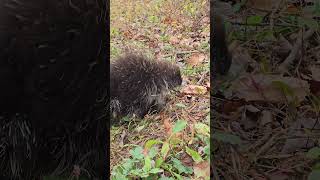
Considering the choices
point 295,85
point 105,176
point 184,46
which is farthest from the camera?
point 105,176

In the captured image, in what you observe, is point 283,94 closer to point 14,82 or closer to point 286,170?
point 286,170

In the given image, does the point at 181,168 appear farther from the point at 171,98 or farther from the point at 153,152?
the point at 171,98

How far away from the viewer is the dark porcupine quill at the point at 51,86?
1.97 m

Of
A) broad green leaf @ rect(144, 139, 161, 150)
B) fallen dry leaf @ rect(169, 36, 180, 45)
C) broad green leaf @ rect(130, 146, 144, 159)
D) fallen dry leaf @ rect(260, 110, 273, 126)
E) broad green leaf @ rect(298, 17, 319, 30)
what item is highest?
broad green leaf @ rect(298, 17, 319, 30)

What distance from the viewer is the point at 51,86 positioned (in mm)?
2033

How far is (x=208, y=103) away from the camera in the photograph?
1.91 metres

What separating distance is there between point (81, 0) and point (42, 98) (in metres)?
0.43

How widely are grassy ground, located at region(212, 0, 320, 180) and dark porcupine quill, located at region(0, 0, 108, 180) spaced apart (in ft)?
1.83

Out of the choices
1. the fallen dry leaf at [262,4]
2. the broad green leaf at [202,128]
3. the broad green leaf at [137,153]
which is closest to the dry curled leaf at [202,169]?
the broad green leaf at [202,128]

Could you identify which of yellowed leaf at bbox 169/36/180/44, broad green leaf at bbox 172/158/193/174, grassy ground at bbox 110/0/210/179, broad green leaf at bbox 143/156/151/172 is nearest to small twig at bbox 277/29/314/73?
grassy ground at bbox 110/0/210/179

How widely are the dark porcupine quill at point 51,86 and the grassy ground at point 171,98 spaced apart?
0.10 meters

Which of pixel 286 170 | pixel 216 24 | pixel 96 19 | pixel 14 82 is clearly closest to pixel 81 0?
Answer: pixel 96 19

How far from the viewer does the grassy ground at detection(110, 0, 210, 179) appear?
6.32 ft

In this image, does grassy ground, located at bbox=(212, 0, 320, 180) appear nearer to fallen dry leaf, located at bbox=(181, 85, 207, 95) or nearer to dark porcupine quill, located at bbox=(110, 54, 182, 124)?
fallen dry leaf, located at bbox=(181, 85, 207, 95)
